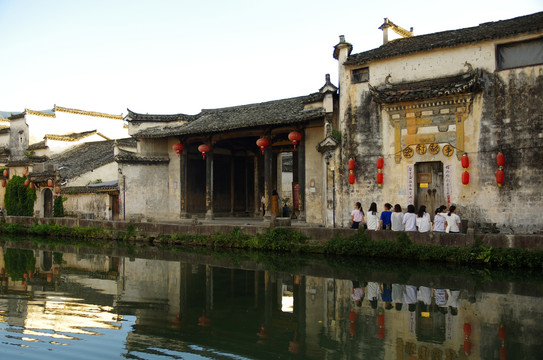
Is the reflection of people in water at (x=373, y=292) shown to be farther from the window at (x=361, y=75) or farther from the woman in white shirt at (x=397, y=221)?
the window at (x=361, y=75)

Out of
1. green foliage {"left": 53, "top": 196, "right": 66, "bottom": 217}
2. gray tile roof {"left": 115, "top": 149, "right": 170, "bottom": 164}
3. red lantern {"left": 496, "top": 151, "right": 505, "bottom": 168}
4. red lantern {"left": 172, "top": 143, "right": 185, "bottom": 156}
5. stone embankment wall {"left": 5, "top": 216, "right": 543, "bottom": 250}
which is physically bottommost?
stone embankment wall {"left": 5, "top": 216, "right": 543, "bottom": 250}

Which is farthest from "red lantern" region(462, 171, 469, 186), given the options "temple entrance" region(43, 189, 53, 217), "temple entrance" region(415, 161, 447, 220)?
"temple entrance" region(43, 189, 53, 217)

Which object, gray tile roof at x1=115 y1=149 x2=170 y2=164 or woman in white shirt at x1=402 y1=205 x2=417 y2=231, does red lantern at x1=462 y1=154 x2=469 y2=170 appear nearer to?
woman in white shirt at x1=402 y1=205 x2=417 y2=231

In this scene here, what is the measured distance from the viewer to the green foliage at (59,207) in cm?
2250

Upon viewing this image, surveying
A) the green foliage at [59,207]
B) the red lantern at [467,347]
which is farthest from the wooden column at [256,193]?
the red lantern at [467,347]

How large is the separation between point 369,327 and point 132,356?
285cm

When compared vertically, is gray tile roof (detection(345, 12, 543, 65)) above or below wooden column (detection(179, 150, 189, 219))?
above

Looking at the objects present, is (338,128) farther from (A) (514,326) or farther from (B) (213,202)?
(A) (514,326)

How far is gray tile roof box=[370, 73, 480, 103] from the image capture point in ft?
40.3

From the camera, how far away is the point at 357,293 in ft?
27.2

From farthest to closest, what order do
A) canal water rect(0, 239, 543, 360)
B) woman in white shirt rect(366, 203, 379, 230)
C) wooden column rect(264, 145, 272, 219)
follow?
1. wooden column rect(264, 145, 272, 219)
2. woman in white shirt rect(366, 203, 379, 230)
3. canal water rect(0, 239, 543, 360)

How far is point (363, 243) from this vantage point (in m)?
12.0

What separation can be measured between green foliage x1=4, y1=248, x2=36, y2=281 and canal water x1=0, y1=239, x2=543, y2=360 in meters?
0.12

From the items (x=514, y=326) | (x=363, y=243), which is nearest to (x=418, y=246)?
(x=363, y=243)
